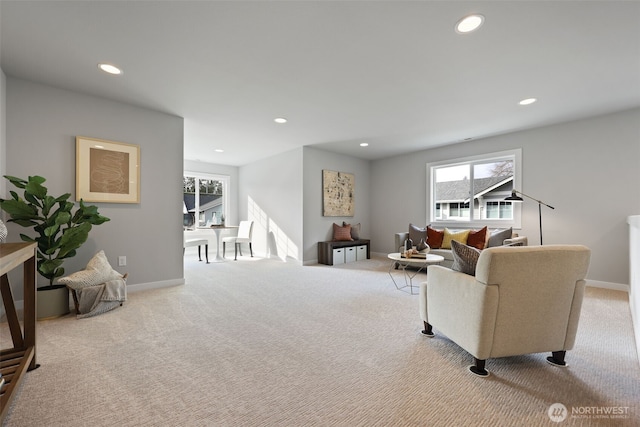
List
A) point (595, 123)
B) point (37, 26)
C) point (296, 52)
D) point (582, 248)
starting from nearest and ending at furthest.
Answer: point (582, 248) < point (37, 26) < point (296, 52) < point (595, 123)

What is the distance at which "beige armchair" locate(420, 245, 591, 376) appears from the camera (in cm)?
160

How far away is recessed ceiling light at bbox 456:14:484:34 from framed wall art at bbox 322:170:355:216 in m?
4.07

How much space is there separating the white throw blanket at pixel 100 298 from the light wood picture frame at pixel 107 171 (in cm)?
110

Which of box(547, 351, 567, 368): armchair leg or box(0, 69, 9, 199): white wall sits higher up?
box(0, 69, 9, 199): white wall

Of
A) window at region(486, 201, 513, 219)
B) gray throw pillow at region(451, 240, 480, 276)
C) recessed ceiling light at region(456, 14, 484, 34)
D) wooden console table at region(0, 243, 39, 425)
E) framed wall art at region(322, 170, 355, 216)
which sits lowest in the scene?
wooden console table at region(0, 243, 39, 425)

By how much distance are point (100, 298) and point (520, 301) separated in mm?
3694

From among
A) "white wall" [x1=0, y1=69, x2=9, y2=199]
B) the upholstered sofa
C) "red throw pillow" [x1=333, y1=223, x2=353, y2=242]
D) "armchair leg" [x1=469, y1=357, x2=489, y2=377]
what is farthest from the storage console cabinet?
"white wall" [x1=0, y1=69, x2=9, y2=199]

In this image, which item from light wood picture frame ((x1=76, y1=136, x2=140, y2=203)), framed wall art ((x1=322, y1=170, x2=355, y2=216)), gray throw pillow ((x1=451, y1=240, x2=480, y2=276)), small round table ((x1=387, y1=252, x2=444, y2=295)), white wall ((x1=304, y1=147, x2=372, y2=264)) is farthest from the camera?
framed wall art ((x1=322, y1=170, x2=355, y2=216))

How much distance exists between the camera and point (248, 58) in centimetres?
245

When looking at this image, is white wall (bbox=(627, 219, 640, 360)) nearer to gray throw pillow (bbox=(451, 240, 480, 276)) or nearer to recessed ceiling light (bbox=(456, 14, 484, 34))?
gray throw pillow (bbox=(451, 240, 480, 276))

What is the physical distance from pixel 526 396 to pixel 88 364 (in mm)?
2796

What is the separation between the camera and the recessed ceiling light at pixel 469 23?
6.28 feet

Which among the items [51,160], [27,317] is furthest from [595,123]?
[51,160]

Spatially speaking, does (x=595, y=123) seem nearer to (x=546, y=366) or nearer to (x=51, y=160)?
(x=546, y=366)
